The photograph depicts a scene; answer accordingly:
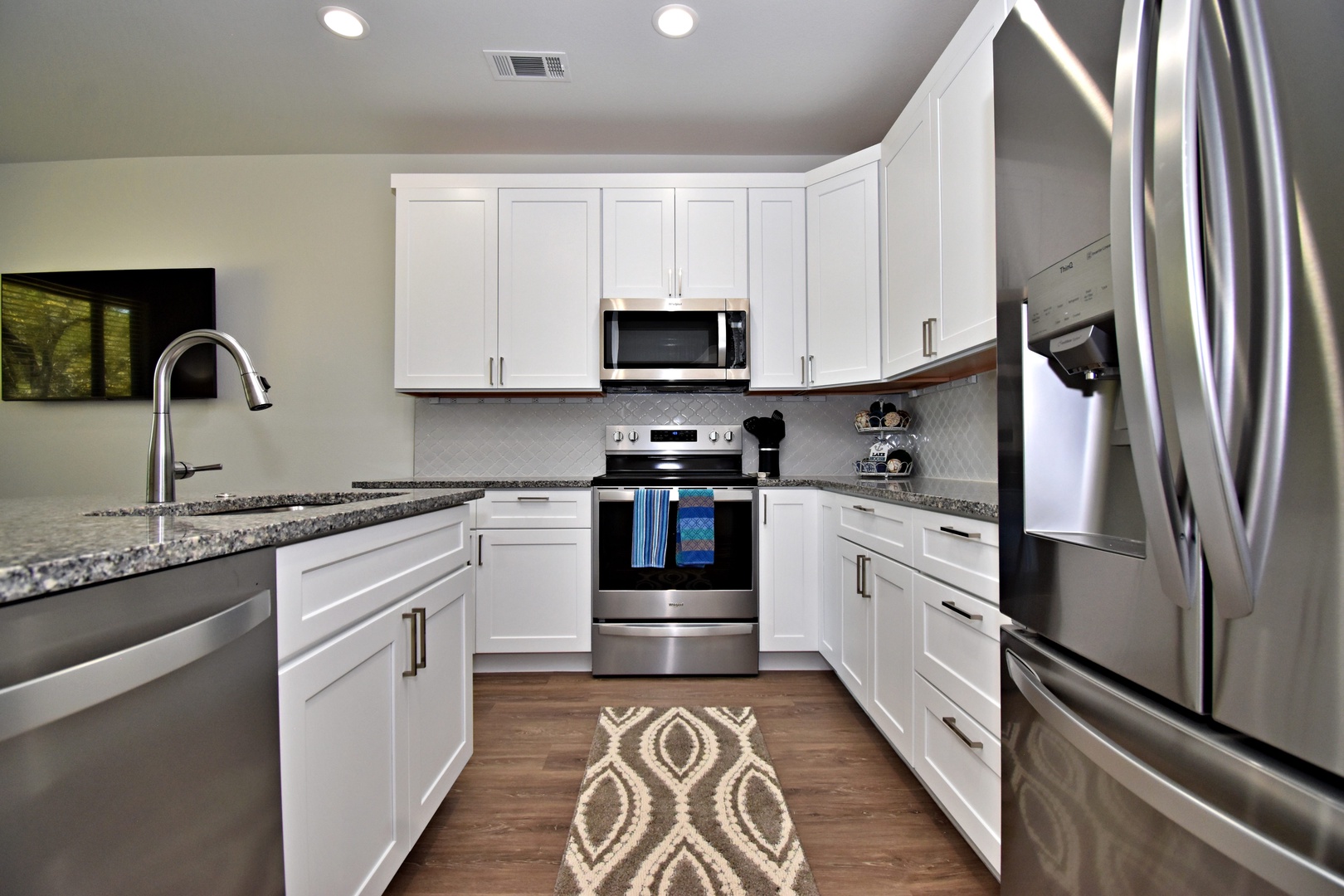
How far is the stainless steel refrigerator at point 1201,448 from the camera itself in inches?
18.4

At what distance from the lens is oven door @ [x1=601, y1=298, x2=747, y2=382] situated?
2.65 metres

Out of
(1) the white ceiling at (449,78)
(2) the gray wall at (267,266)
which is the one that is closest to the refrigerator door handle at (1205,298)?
(1) the white ceiling at (449,78)

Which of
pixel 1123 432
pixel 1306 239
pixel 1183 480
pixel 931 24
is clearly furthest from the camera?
pixel 931 24

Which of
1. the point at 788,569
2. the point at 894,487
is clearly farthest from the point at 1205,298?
the point at 788,569

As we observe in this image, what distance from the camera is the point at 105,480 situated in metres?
3.06

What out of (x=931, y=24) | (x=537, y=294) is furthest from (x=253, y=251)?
(x=931, y=24)

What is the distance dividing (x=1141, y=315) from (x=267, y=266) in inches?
150

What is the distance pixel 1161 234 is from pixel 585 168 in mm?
3005

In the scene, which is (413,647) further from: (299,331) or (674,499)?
(299,331)

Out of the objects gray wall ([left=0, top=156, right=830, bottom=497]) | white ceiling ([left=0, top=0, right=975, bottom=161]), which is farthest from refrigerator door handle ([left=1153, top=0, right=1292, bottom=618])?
gray wall ([left=0, top=156, right=830, bottom=497])

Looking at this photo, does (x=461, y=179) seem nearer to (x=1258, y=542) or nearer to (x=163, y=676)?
(x=163, y=676)

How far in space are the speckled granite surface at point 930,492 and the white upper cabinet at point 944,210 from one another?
18.2 inches

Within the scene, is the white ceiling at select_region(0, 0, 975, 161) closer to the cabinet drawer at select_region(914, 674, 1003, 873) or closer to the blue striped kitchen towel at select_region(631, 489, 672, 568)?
the blue striped kitchen towel at select_region(631, 489, 672, 568)

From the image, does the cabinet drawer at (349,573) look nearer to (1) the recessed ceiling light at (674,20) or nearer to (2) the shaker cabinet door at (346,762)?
(2) the shaker cabinet door at (346,762)
